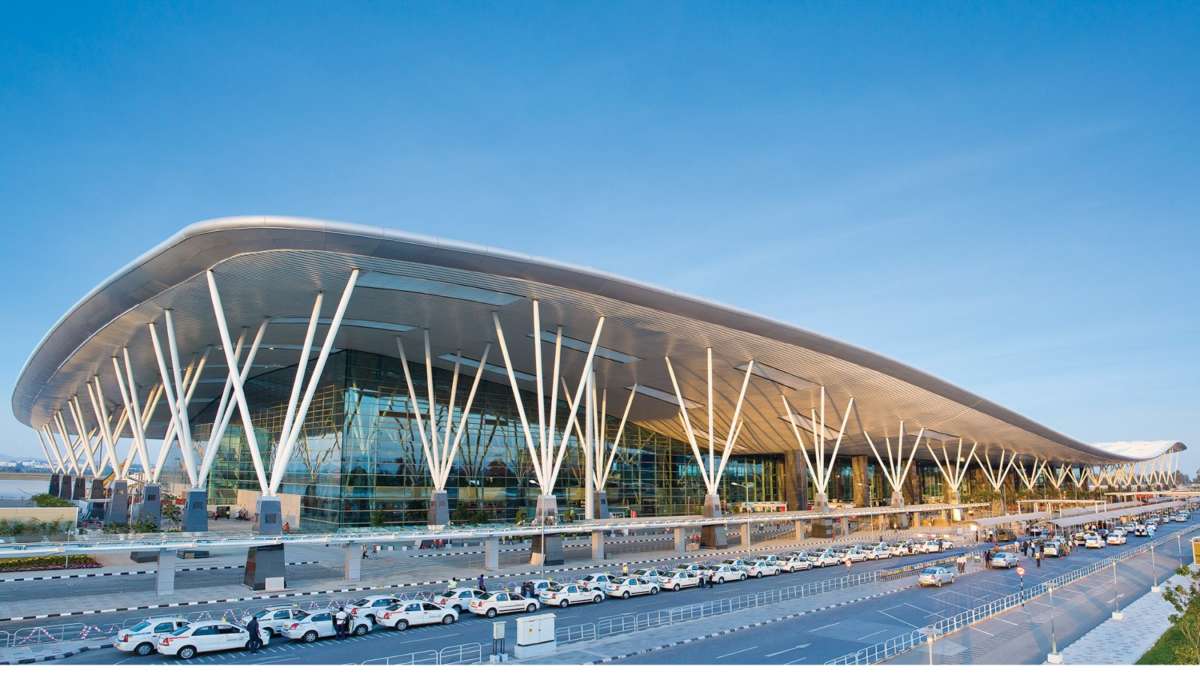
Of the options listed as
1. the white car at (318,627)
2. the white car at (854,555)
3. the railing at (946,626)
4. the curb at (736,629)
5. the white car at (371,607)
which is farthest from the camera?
the white car at (854,555)

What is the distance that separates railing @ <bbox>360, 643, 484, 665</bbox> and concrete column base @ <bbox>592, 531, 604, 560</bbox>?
20.3 meters

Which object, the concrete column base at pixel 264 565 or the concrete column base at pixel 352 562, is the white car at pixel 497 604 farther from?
the concrete column base at pixel 264 565

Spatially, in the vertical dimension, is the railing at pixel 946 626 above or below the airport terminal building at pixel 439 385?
below

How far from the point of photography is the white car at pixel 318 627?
71.7 feet

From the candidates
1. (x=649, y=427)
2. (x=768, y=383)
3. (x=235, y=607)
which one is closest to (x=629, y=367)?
(x=768, y=383)

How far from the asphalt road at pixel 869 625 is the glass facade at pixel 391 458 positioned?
2669 centimetres

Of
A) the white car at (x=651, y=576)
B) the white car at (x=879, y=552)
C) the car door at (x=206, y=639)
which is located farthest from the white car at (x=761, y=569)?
the car door at (x=206, y=639)

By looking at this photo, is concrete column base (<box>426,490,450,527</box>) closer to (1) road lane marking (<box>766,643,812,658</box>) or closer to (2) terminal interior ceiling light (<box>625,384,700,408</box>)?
(2) terminal interior ceiling light (<box>625,384,700,408</box>)

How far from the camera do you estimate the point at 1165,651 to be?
21516 mm

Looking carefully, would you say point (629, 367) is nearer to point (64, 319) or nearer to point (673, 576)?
point (673, 576)

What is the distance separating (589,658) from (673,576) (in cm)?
1455

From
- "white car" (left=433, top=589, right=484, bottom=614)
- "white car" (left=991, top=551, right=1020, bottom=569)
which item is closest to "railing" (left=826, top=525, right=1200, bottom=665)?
"white car" (left=991, top=551, right=1020, bottom=569)

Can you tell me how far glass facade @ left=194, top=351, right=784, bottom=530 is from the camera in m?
52.4

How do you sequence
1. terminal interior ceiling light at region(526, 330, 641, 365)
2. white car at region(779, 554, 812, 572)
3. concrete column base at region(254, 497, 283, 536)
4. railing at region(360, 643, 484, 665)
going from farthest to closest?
terminal interior ceiling light at region(526, 330, 641, 365)
white car at region(779, 554, 812, 572)
concrete column base at region(254, 497, 283, 536)
railing at region(360, 643, 484, 665)
